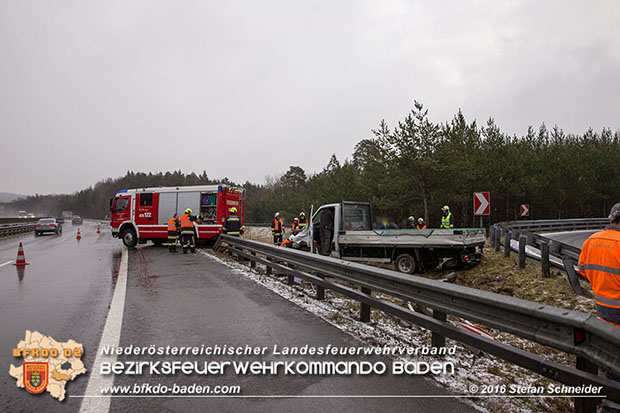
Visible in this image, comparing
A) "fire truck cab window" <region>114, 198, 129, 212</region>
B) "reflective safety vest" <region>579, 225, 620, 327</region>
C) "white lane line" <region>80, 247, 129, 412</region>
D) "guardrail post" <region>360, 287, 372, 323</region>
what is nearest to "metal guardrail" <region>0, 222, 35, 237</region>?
"fire truck cab window" <region>114, 198, 129, 212</region>

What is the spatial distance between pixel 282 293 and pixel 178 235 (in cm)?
977

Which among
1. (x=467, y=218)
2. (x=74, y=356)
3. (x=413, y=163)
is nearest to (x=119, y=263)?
(x=74, y=356)

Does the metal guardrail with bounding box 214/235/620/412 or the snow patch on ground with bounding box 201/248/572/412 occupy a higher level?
the metal guardrail with bounding box 214/235/620/412

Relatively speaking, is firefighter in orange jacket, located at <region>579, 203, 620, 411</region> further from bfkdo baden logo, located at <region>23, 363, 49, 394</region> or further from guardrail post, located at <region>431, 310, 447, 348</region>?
bfkdo baden logo, located at <region>23, 363, 49, 394</region>

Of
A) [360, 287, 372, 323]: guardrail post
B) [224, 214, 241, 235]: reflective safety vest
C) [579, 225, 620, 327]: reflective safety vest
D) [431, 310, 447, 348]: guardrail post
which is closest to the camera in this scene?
[579, 225, 620, 327]: reflective safety vest

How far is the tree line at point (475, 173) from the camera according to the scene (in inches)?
1039

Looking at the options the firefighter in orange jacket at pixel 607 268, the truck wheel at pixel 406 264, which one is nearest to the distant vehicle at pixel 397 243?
the truck wheel at pixel 406 264

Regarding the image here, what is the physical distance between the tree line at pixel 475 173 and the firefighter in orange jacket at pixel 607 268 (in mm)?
17722

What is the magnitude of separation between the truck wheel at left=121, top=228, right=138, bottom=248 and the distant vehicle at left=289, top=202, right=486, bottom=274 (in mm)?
8944

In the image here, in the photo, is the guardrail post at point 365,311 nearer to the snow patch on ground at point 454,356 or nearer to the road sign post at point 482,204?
the snow patch on ground at point 454,356

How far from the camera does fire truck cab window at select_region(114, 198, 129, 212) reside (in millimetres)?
18347

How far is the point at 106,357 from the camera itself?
12.9ft

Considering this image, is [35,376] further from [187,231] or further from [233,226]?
[187,231]

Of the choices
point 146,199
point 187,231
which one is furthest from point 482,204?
point 146,199
